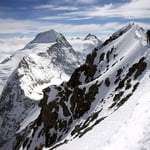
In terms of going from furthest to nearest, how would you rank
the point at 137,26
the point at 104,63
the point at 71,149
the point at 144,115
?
the point at 137,26
the point at 104,63
the point at 71,149
the point at 144,115

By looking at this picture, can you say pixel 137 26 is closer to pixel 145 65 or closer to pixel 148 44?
pixel 148 44

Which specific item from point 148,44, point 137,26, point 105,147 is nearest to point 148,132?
point 105,147

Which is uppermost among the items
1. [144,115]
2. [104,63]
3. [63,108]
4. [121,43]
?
[144,115]

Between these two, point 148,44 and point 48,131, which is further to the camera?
point 48,131

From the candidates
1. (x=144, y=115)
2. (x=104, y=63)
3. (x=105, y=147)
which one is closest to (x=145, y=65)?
(x=104, y=63)

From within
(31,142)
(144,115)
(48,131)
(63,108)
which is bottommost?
(31,142)

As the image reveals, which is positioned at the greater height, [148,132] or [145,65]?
[148,132]

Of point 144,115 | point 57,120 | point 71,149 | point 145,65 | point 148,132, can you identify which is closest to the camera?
point 148,132

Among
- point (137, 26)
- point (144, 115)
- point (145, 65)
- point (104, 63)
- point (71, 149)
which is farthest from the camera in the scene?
point (137, 26)

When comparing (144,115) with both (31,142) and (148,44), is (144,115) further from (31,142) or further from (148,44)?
(31,142)
